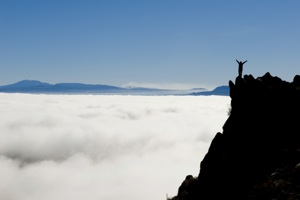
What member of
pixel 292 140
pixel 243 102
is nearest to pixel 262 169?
pixel 292 140

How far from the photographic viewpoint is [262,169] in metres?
26.2

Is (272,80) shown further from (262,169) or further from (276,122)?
(262,169)

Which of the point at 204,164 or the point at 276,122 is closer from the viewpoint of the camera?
the point at 276,122

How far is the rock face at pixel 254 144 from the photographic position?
24.9m

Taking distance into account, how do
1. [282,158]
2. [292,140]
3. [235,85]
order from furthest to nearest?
[235,85] → [292,140] → [282,158]

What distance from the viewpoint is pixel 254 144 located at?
29.3 meters

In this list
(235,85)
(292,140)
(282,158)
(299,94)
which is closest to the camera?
(282,158)

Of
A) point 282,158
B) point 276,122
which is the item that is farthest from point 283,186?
point 276,122

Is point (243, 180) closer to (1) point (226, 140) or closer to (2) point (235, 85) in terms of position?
(1) point (226, 140)

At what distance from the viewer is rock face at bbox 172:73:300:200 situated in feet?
81.7

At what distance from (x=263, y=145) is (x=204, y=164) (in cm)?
570

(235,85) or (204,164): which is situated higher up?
(235,85)

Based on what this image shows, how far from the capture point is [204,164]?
32469 mm

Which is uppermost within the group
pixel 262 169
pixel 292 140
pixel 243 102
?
pixel 243 102
